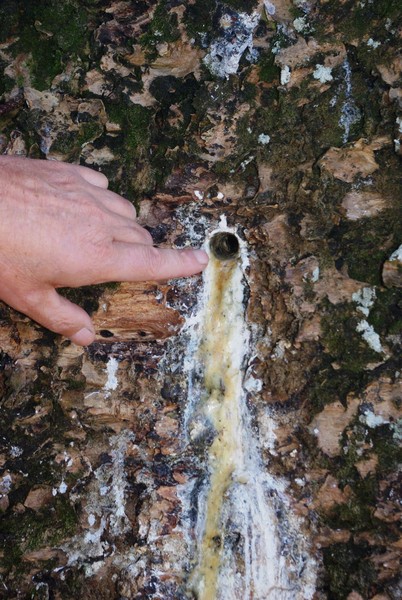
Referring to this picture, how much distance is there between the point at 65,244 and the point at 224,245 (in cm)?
69

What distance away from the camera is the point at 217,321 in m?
2.34

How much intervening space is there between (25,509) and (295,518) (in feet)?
3.48

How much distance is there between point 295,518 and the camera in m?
2.16

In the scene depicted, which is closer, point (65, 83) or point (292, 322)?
point (292, 322)

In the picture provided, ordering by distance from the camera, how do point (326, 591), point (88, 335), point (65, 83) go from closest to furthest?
point (326, 591)
point (88, 335)
point (65, 83)

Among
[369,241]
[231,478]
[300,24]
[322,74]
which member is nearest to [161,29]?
[300,24]

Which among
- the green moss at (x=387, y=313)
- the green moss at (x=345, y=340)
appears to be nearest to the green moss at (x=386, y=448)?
the green moss at (x=345, y=340)

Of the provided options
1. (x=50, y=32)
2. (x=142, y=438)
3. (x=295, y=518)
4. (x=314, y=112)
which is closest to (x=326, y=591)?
(x=295, y=518)

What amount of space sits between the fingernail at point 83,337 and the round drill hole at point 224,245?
0.60 metres

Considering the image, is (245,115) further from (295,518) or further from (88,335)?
(295,518)

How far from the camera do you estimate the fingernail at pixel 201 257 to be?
2.26m

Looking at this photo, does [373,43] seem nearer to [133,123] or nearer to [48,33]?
[133,123]

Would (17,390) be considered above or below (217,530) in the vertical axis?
above

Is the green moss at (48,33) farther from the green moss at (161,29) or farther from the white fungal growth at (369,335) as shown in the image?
the white fungal growth at (369,335)
